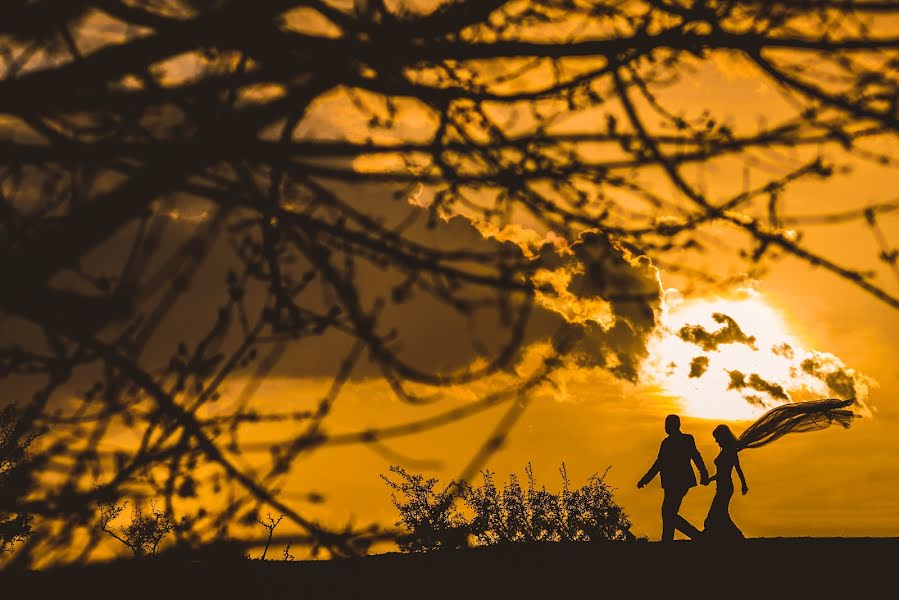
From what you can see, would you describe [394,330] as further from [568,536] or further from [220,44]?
[568,536]

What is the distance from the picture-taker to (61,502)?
13.9 ft

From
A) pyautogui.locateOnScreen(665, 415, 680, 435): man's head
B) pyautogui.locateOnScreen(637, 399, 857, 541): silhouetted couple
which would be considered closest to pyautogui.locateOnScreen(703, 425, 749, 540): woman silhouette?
pyautogui.locateOnScreen(637, 399, 857, 541): silhouetted couple

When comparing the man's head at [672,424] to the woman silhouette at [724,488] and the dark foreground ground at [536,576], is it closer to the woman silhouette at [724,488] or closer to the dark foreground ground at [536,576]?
the woman silhouette at [724,488]

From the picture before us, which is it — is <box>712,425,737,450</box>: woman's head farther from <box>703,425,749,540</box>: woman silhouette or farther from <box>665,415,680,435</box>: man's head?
<box>665,415,680,435</box>: man's head

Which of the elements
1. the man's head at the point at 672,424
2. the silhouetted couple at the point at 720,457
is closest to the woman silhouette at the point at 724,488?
the silhouetted couple at the point at 720,457

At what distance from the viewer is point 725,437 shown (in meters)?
10.7

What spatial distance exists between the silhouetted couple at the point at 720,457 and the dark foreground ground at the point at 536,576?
0.36 m

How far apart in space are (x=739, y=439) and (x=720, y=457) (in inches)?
16.6

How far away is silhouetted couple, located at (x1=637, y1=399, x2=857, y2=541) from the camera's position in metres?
10.2

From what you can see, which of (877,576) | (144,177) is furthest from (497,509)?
(144,177)

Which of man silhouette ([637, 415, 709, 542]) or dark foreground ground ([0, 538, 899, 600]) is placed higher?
man silhouette ([637, 415, 709, 542])

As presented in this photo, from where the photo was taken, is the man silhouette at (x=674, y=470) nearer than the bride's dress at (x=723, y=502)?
Yes

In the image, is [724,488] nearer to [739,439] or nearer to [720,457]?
[720,457]

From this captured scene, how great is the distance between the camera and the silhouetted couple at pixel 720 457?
402 inches
